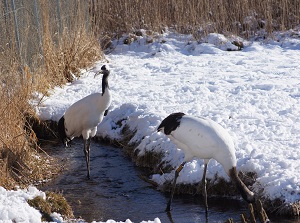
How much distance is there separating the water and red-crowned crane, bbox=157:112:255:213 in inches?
9.1

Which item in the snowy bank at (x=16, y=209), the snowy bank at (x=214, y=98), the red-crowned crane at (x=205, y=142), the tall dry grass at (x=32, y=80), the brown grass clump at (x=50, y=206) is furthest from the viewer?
the tall dry grass at (x=32, y=80)

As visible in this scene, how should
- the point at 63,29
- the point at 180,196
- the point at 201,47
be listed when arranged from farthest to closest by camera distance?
the point at 201,47 < the point at 63,29 < the point at 180,196

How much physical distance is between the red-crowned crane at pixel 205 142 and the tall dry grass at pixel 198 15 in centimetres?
873

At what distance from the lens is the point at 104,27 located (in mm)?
16984

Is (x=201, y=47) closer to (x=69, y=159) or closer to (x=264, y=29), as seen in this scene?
(x=264, y=29)

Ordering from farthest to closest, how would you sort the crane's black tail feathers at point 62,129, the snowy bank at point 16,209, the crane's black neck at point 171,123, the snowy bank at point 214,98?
the crane's black tail feathers at point 62,129
the snowy bank at point 214,98
the crane's black neck at point 171,123
the snowy bank at point 16,209

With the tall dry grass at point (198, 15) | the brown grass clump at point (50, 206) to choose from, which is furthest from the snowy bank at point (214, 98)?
the brown grass clump at point (50, 206)

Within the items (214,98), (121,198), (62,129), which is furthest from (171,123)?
(214,98)

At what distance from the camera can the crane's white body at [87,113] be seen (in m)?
9.29

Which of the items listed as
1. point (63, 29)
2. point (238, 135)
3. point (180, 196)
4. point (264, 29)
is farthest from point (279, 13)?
point (180, 196)

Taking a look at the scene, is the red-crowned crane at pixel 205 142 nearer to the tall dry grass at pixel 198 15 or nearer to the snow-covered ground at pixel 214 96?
the snow-covered ground at pixel 214 96

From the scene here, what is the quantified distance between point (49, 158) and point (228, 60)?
249 inches

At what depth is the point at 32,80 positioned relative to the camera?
1180 cm

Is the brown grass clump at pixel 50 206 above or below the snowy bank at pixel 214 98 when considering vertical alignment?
above
